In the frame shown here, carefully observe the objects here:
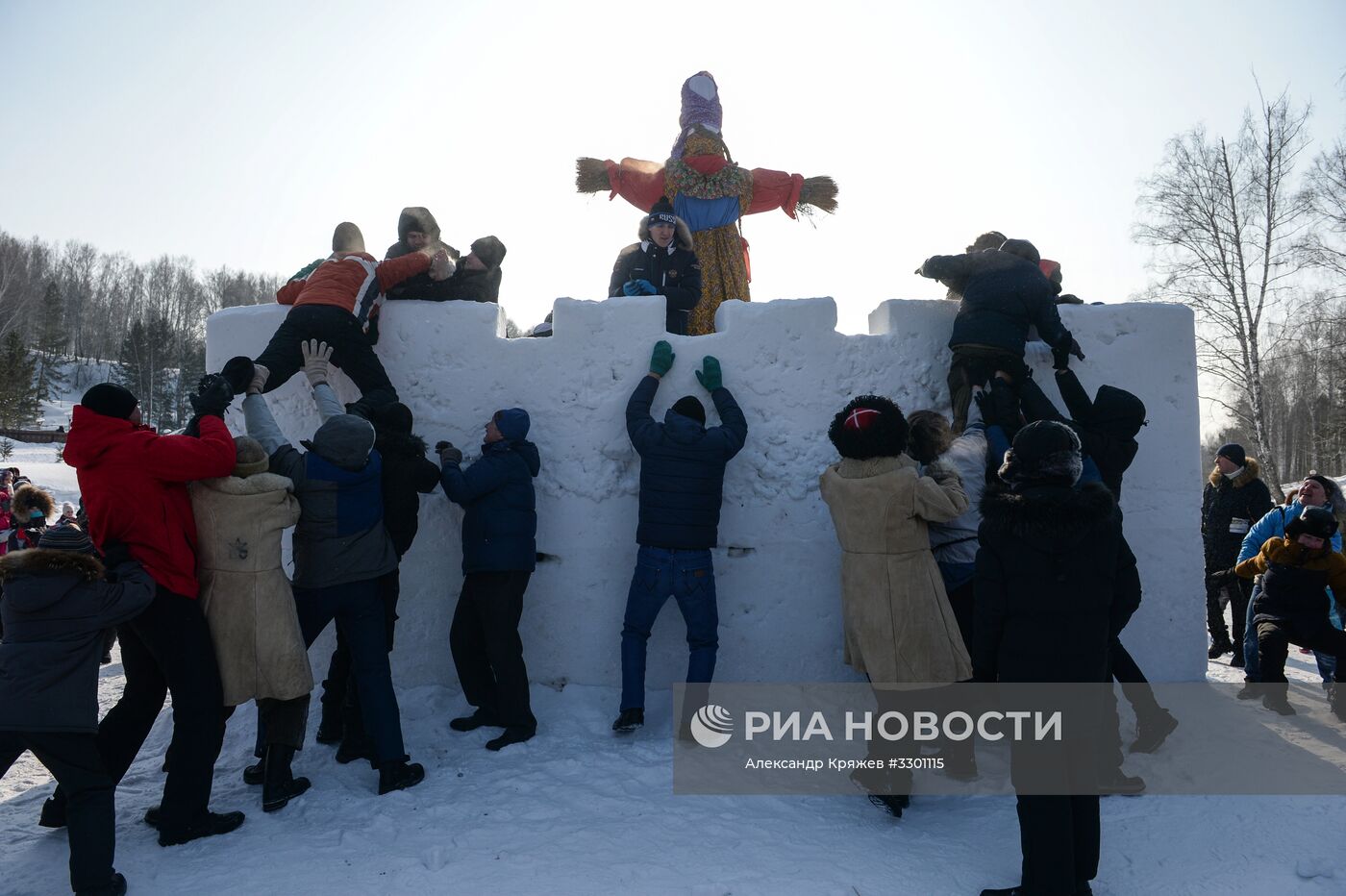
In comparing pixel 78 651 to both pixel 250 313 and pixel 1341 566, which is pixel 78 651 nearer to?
pixel 250 313

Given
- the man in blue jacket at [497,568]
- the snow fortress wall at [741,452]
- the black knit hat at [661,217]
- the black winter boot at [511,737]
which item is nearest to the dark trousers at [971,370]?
the snow fortress wall at [741,452]

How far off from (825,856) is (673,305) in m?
3.58

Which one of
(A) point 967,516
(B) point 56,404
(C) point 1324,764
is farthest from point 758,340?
(B) point 56,404

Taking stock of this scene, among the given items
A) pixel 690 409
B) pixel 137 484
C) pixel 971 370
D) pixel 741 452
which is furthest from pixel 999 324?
pixel 137 484

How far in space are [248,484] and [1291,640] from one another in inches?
220

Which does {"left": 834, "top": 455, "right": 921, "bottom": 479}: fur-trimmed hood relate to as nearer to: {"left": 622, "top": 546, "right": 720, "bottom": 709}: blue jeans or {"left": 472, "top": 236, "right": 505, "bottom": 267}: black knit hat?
{"left": 622, "top": 546, "right": 720, "bottom": 709}: blue jeans

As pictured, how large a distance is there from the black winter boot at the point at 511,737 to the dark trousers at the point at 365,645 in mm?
482

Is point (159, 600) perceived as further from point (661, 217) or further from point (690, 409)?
point (661, 217)

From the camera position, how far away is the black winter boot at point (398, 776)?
377 centimetres

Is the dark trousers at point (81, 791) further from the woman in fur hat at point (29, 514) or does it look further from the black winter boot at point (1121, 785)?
the woman in fur hat at point (29, 514)

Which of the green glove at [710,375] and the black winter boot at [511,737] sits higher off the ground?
the green glove at [710,375]

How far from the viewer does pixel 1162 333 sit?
5.00 metres

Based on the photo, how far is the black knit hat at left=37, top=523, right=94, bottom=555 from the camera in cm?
304

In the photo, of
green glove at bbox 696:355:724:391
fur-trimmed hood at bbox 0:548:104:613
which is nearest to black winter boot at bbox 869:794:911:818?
green glove at bbox 696:355:724:391
